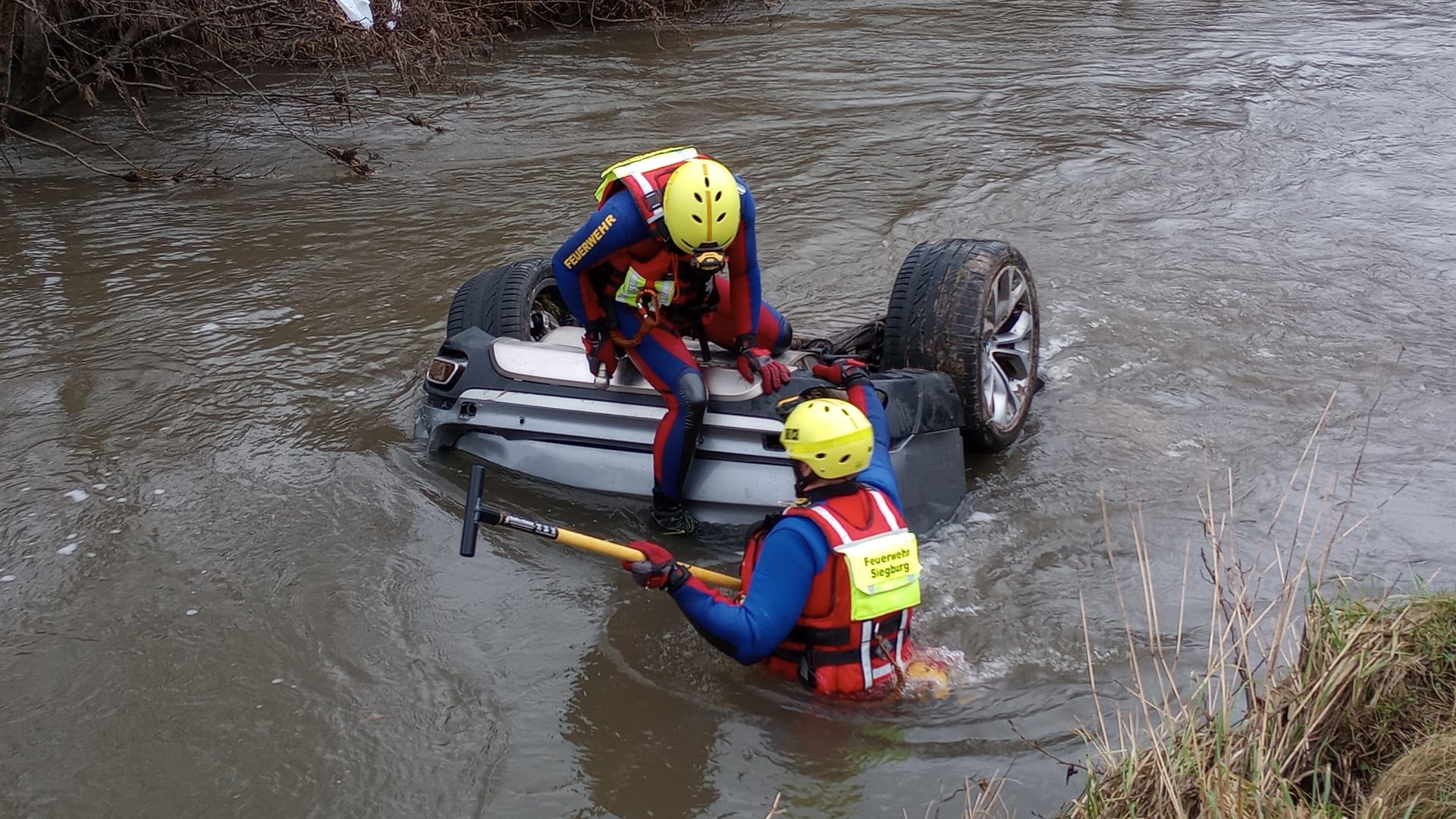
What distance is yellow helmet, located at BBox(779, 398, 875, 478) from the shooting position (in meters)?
3.67

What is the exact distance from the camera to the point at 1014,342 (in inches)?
A: 214

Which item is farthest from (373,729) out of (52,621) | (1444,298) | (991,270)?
(1444,298)

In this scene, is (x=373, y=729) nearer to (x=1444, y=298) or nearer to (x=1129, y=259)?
(x=1129, y=259)

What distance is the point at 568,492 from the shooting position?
5.21 meters

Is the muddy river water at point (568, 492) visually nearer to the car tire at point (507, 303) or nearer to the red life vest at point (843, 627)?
the red life vest at point (843, 627)

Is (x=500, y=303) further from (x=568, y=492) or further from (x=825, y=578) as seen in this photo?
(x=825, y=578)

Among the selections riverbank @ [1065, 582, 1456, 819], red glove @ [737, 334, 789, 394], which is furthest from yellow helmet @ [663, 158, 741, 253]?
riverbank @ [1065, 582, 1456, 819]

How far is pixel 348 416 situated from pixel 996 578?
331 cm

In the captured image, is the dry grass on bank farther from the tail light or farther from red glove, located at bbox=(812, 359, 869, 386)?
the tail light

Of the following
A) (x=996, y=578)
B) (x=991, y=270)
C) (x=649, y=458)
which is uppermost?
Result: (x=991, y=270)

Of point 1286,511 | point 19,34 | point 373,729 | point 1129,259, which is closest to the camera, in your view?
point 373,729

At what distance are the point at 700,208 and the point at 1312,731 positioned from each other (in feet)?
8.63

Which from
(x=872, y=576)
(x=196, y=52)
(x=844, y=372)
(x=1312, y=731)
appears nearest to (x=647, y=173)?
(x=844, y=372)

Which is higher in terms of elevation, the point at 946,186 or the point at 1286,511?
the point at 946,186
